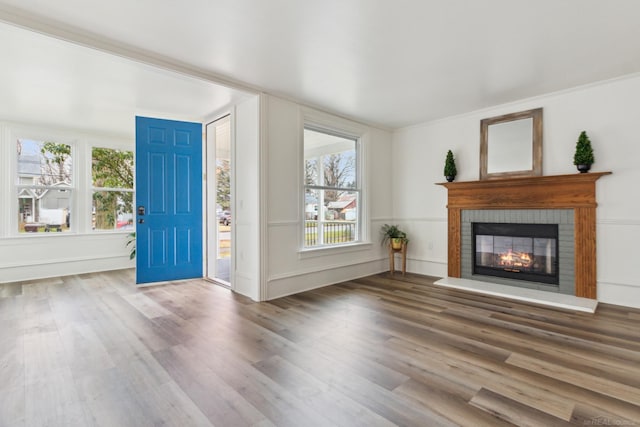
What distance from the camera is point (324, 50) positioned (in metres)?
2.68

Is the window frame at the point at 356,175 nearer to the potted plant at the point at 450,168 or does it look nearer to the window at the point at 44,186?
the potted plant at the point at 450,168

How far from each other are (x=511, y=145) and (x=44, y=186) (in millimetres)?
6937

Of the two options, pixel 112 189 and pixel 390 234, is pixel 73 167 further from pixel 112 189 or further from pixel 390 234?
pixel 390 234

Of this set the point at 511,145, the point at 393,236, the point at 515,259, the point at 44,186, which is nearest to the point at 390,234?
the point at 393,236

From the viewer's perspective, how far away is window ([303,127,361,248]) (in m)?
4.36

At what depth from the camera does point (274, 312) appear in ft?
10.5

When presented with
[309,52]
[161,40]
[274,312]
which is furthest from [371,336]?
[161,40]

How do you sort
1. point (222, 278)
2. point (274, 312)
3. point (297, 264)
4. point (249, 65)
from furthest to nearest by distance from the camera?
point (222, 278), point (297, 264), point (274, 312), point (249, 65)

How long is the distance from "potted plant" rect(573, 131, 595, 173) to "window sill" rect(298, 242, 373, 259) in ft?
9.13

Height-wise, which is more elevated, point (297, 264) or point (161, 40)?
point (161, 40)

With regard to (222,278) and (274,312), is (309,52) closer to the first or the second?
(274,312)

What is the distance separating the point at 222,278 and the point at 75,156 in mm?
3310

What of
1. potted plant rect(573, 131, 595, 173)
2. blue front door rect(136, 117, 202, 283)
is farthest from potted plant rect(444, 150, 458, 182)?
blue front door rect(136, 117, 202, 283)

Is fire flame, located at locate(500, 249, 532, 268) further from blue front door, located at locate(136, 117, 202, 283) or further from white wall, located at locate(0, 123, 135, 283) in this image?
white wall, located at locate(0, 123, 135, 283)
